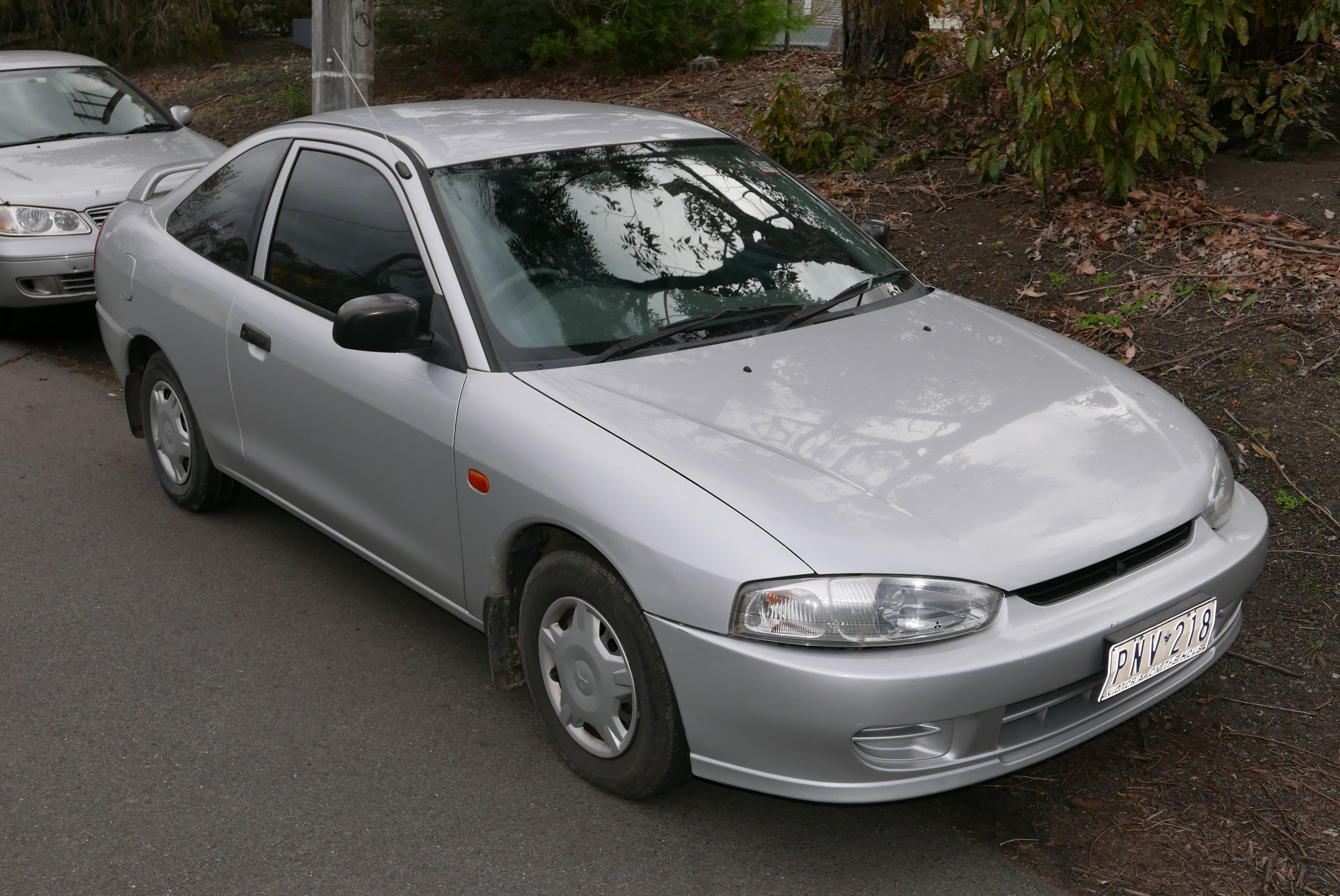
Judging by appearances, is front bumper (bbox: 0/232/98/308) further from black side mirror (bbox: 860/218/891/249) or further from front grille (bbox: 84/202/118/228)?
black side mirror (bbox: 860/218/891/249)

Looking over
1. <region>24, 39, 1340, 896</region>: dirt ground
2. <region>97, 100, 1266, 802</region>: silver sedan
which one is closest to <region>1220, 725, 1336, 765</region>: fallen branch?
<region>24, 39, 1340, 896</region>: dirt ground

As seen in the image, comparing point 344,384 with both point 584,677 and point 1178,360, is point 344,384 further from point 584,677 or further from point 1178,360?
point 1178,360

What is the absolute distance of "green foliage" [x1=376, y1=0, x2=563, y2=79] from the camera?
12.3m

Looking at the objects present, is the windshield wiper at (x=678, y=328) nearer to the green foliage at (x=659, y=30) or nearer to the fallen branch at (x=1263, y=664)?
the fallen branch at (x=1263, y=664)

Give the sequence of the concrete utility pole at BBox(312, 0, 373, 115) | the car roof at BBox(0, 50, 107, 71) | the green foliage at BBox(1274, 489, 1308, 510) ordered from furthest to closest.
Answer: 1. the car roof at BBox(0, 50, 107, 71)
2. the concrete utility pole at BBox(312, 0, 373, 115)
3. the green foliage at BBox(1274, 489, 1308, 510)

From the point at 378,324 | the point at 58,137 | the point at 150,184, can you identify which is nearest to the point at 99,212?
the point at 58,137

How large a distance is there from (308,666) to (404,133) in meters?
1.78

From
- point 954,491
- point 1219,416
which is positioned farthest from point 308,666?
point 1219,416

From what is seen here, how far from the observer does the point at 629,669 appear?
3.03 m

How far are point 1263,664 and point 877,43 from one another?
6.15 m

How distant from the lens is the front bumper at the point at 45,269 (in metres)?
7.05

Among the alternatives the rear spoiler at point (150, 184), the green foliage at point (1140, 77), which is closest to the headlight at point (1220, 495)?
the green foliage at point (1140, 77)

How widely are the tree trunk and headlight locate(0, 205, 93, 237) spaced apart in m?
5.13

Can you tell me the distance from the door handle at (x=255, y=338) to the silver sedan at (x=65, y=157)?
11.7 ft
